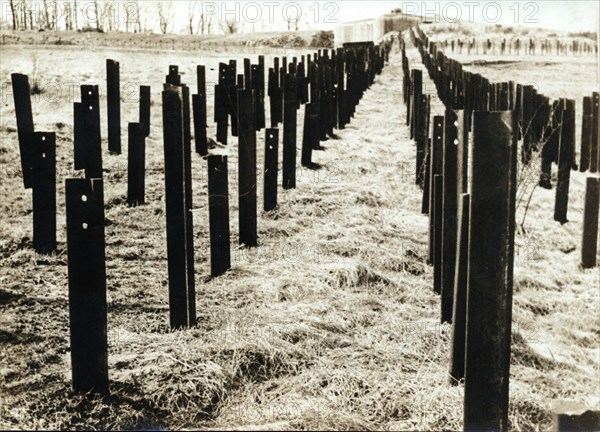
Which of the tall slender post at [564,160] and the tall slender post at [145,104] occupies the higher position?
the tall slender post at [145,104]

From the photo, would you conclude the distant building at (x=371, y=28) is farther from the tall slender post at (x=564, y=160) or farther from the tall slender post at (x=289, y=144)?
the tall slender post at (x=289, y=144)

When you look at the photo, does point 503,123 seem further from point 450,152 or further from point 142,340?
point 142,340

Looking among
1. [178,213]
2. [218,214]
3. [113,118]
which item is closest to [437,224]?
[218,214]

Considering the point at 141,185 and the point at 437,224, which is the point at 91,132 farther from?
the point at 437,224

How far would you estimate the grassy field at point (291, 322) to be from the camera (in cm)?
342

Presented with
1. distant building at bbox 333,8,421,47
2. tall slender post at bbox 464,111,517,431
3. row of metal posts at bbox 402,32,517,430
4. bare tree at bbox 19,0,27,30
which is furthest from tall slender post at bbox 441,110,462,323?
distant building at bbox 333,8,421,47

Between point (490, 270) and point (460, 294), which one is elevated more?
point (490, 270)

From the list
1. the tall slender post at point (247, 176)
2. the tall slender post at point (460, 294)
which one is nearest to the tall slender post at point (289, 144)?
the tall slender post at point (247, 176)

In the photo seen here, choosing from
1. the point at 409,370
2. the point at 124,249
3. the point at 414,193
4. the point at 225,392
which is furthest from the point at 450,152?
the point at 414,193

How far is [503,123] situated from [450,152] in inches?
74.3

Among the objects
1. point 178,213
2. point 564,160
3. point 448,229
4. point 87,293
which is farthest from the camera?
point 564,160

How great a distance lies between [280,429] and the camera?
124 inches

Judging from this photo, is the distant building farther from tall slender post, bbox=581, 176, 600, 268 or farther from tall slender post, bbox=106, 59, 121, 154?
tall slender post, bbox=581, 176, 600, 268

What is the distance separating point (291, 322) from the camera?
457 centimetres
